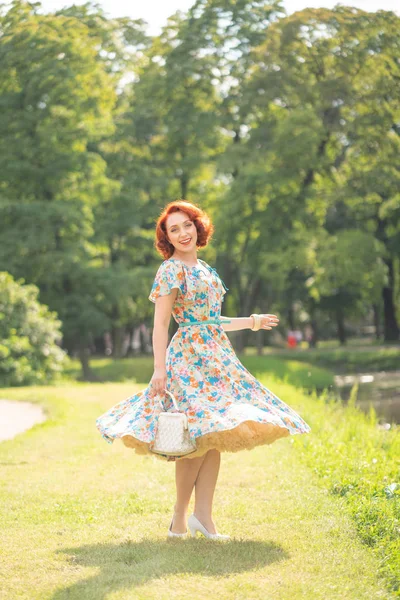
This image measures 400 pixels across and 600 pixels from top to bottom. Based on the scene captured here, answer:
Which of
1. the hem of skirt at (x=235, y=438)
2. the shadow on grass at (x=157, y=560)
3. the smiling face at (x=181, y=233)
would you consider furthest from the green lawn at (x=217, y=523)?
the smiling face at (x=181, y=233)

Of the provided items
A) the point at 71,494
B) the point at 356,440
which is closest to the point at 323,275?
the point at 356,440

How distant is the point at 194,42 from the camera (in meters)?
25.4

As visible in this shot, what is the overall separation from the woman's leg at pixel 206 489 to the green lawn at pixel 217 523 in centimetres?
13

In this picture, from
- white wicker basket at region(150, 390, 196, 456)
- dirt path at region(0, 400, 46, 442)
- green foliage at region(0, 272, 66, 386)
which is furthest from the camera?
green foliage at region(0, 272, 66, 386)

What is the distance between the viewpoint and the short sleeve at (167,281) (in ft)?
16.9

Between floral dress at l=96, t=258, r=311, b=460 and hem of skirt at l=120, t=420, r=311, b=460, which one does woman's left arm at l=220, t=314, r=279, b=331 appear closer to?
floral dress at l=96, t=258, r=311, b=460

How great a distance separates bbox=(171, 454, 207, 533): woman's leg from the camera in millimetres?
5086

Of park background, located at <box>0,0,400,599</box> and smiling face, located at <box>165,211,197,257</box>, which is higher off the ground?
park background, located at <box>0,0,400,599</box>

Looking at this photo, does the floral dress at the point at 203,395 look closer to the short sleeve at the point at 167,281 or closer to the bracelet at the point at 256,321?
the short sleeve at the point at 167,281

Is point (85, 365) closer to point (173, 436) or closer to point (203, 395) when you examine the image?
point (203, 395)

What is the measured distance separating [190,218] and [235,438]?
143 centimetres

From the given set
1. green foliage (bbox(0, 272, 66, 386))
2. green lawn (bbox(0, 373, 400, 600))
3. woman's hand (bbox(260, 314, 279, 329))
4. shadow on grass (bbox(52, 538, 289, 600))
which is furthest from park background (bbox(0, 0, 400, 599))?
shadow on grass (bbox(52, 538, 289, 600))

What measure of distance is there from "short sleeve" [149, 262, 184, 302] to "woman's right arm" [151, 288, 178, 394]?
0.11ft

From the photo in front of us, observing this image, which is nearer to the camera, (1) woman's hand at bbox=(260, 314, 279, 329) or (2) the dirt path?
(1) woman's hand at bbox=(260, 314, 279, 329)
